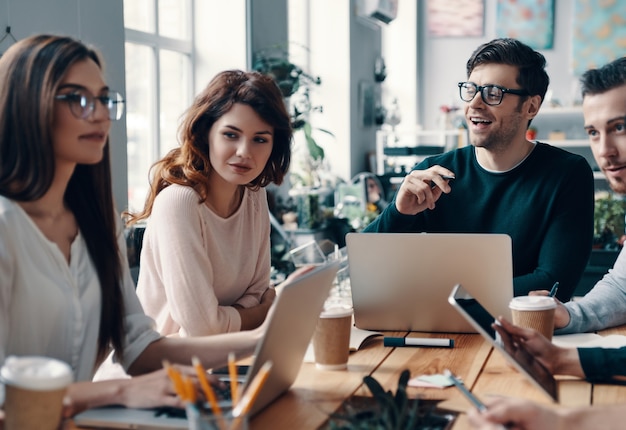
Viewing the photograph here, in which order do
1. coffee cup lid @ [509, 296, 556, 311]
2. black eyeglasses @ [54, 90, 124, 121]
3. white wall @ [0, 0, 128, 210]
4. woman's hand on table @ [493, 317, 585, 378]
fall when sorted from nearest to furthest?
black eyeglasses @ [54, 90, 124, 121] < woman's hand on table @ [493, 317, 585, 378] < coffee cup lid @ [509, 296, 556, 311] < white wall @ [0, 0, 128, 210]

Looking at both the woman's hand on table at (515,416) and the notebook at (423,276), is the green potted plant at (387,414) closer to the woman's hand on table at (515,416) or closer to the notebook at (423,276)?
the woman's hand on table at (515,416)

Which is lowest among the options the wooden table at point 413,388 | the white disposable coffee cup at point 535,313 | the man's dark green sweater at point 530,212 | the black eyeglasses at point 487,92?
the wooden table at point 413,388

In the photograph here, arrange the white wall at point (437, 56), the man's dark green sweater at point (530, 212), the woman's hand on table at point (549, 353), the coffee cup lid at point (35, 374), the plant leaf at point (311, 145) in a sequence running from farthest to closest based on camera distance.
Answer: the white wall at point (437, 56)
the plant leaf at point (311, 145)
the man's dark green sweater at point (530, 212)
the woman's hand on table at point (549, 353)
the coffee cup lid at point (35, 374)

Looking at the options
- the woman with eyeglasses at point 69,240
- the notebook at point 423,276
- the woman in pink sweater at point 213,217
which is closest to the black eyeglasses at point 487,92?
the woman in pink sweater at point 213,217

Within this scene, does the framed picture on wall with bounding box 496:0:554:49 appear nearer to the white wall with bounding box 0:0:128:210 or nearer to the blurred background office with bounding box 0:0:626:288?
the blurred background office with bounding box 0:0:626:288

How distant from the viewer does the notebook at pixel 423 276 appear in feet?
6.19

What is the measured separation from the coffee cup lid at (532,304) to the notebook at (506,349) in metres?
0.18

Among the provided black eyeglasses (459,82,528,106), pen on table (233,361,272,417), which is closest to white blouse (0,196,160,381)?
pen on table (233,361,272,417)

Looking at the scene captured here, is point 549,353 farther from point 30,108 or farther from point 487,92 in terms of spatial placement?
point 487,92

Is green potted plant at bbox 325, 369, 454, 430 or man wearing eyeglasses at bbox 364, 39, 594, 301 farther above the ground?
man wearing eyeglasses at bbox 364, 39, 594, 301

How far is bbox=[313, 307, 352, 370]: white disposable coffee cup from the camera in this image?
65.8 inches

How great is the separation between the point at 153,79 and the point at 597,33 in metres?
5.14

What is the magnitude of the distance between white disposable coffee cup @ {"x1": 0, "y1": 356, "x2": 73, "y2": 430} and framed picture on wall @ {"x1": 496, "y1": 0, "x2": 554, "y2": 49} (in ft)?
25.2

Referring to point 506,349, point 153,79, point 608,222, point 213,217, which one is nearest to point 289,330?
point 506,349
